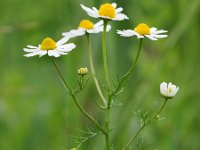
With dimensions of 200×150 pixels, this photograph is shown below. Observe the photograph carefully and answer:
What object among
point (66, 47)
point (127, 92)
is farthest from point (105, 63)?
point (127, 92)

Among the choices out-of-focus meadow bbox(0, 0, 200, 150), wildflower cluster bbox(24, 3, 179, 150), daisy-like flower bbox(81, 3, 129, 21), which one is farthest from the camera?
out-of-focus meadow bbox(0, 0, 200, 150)

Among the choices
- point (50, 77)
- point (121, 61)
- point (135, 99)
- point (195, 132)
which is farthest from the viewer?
point (50, 77)

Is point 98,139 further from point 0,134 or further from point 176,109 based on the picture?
point 0,134

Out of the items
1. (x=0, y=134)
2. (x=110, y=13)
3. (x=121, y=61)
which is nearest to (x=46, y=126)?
(x=0, y=134)

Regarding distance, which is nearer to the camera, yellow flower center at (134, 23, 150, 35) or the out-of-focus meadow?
yellow flower center at (134, 23, 150, 35)

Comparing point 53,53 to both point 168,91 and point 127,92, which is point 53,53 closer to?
point 168,91

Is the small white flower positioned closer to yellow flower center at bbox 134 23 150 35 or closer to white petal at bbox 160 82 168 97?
white petal at bbox 160 82 168 97

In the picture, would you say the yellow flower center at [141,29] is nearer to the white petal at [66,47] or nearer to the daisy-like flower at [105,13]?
the daisy-like flower at [105,13]

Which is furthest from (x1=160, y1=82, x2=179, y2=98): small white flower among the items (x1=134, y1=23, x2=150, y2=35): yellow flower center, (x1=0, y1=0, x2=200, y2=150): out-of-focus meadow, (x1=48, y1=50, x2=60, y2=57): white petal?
(x1=0, y1=0, x2=200, y2=150): out-of-focus meadow
